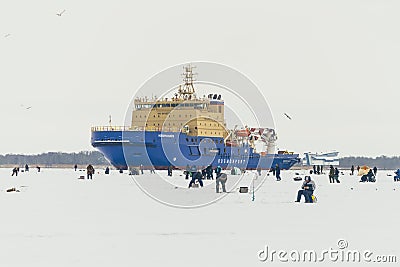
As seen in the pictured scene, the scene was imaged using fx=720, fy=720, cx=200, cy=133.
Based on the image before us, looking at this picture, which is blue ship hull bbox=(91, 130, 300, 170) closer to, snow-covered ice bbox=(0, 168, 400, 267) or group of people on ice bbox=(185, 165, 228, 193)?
group of people on ice bbox=(185, 165, 228, 193)

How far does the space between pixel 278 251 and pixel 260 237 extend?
1.52 meters

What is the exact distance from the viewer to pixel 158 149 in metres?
57.5

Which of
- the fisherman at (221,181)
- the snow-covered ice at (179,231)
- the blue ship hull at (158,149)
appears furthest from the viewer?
the blue ship hull at (158,149)

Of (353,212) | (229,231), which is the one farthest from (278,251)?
(353,212)

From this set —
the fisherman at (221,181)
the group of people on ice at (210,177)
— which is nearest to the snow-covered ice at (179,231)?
the fisherman at (221,181)

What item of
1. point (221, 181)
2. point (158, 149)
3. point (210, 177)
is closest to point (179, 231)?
point (221, 181)

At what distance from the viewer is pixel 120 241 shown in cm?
1166

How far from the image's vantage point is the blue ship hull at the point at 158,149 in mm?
57125

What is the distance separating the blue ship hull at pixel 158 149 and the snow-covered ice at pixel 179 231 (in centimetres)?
3712

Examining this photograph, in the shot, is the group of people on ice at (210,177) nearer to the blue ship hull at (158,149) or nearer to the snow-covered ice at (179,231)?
the snow-covered ice at (179,231)

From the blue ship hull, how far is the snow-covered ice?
1462 inches

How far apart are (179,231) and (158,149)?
146ft

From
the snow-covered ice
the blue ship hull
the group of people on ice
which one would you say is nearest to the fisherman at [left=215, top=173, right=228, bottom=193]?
the group of people on ice

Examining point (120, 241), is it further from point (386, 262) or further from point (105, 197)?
point (105, 197)
